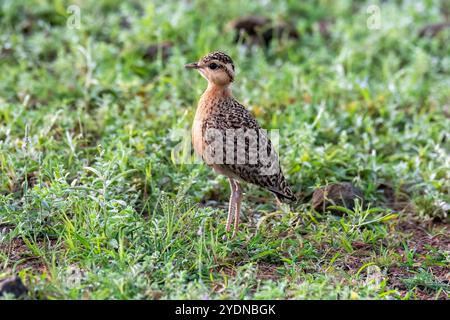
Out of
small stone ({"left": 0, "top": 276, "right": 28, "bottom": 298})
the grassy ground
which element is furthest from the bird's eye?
small stone ({"left": 0, "top": 276, "right": 28, "bottom": 298})

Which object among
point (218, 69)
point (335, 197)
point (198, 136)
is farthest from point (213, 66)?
point (335, 197)

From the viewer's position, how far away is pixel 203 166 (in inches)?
262

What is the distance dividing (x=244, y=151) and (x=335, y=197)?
99 cm

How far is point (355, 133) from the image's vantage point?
7551 millimetres

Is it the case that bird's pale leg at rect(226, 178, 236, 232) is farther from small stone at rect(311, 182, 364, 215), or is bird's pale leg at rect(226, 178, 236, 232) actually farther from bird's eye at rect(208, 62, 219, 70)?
bird's eye at rect(208, 62, 219, 70)

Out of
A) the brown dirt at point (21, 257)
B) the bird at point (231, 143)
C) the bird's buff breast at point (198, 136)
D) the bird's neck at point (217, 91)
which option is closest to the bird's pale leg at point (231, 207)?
the bird at point (231, 143)

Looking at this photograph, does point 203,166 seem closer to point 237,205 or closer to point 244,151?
point 237,205

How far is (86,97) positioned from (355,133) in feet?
8.39

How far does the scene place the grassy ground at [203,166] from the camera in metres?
5.21

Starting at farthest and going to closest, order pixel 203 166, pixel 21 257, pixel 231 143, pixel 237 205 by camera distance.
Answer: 1. pixel 203 166
2. pixel 237 205
3. pixel 231 143
4. pixel 21 257

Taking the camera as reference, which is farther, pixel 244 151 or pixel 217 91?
pixel 217 91

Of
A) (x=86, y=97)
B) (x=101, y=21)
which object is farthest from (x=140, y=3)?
(x=86, y=97)

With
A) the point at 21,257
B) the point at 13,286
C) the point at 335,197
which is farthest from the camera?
the point at 335,197
